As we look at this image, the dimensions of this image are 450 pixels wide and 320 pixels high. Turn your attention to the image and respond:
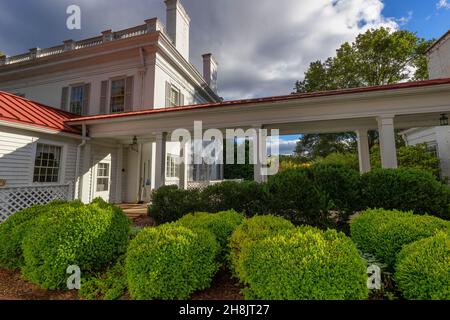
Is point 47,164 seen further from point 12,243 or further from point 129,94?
point 12,243

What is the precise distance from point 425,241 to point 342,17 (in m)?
8.72

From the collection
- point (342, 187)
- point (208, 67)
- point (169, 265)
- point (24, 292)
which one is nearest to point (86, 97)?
point (208, 67)

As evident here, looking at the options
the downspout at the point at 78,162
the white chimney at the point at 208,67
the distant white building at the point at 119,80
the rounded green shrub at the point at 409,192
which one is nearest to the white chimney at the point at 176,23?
the distant white building at the point at 119,80

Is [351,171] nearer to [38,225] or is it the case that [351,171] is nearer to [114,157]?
[38,225]

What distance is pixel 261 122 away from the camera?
275 inches

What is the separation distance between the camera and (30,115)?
741cm

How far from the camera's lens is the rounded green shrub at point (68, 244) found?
2824 mm

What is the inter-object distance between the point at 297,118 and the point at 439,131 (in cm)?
845

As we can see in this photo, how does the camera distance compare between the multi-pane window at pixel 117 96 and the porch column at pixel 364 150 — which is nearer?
the porch column at pixel 364 150

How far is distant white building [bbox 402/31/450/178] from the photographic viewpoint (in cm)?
1011

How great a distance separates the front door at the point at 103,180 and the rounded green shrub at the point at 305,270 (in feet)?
30.8

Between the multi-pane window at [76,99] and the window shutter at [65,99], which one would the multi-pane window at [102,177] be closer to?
the multi-pane window at [76,99]

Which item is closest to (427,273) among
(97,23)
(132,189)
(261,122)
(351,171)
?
(351,171)

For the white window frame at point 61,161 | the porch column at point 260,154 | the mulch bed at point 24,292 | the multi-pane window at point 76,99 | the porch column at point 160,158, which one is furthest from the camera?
the multi-pane window at point 76,99
